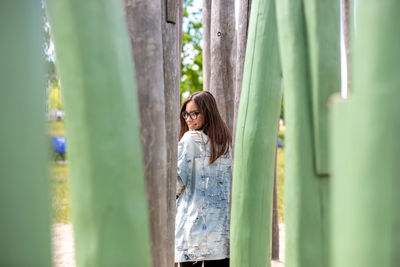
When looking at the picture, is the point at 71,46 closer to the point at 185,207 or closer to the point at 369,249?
the point at 369,249

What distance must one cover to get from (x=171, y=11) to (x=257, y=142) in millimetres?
490

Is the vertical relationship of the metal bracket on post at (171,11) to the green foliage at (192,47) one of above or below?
below

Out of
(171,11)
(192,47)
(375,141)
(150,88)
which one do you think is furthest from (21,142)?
(192,47)

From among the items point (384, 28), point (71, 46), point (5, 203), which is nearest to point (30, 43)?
point (71, 46)

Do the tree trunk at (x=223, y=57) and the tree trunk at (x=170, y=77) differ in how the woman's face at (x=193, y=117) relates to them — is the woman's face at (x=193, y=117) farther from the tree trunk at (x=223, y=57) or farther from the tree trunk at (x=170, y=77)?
the tree trunk at (x=170, y=77)

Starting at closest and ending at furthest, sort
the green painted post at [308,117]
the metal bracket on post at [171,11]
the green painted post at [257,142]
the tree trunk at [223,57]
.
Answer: the green painted post at [308,117], the green painted post at [257,142], the metal bracket on post at [171,11], the tree trunk at [223,57]

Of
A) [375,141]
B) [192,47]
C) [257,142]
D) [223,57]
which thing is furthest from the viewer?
[192,47]

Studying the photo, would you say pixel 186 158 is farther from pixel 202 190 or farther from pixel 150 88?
pixel 150 88

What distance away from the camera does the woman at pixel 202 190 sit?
210 cm

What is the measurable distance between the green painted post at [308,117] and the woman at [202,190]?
113cm

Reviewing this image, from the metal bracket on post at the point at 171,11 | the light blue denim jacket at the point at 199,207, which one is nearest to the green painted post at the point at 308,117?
the metal bracket on post at the point at 171,11

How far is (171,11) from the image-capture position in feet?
4.54

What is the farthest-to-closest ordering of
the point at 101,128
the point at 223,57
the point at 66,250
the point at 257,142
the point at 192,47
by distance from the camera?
the point at 192,47
the point at 66,250
the point at 223,57
the point at 257,142
the point at 101,128

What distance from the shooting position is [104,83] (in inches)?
28.3
